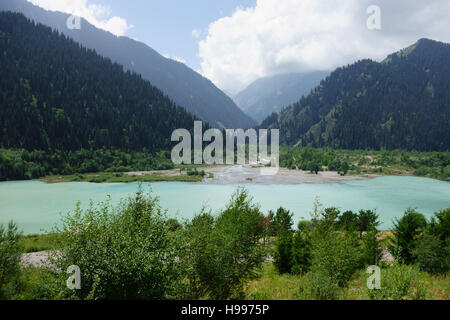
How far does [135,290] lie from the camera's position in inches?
432

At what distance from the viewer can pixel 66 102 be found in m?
142

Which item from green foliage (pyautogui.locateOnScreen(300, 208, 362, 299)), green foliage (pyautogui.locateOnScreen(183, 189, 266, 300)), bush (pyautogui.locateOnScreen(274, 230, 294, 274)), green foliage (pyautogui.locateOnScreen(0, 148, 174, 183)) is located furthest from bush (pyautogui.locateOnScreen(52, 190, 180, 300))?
green foliage (pyautogui.locateOnScreen(0, 148, 174, 183))

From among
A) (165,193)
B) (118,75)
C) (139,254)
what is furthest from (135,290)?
(118,75)

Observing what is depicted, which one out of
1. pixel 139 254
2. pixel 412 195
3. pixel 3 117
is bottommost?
pixel 412 195

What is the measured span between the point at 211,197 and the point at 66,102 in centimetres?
12314

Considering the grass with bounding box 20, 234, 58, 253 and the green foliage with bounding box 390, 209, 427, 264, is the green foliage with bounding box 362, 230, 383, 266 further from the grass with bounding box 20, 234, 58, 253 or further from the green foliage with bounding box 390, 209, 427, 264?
the grass with bounding box 20, 234, 58, 253

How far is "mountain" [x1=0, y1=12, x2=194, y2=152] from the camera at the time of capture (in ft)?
376

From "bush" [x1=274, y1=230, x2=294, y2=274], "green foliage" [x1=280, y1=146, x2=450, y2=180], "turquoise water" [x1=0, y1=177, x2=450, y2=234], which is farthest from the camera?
"green foliage" [x1=280, y1=146, x2=450, y2=180]

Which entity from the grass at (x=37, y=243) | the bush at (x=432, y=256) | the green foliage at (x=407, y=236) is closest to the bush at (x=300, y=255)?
the green foliage at (x=407, y=236)

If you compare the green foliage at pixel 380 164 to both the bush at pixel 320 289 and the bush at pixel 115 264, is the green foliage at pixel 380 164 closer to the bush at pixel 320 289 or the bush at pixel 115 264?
the bush at pixel 320 289

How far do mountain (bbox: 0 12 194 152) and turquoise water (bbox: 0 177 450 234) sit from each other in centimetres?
4447
